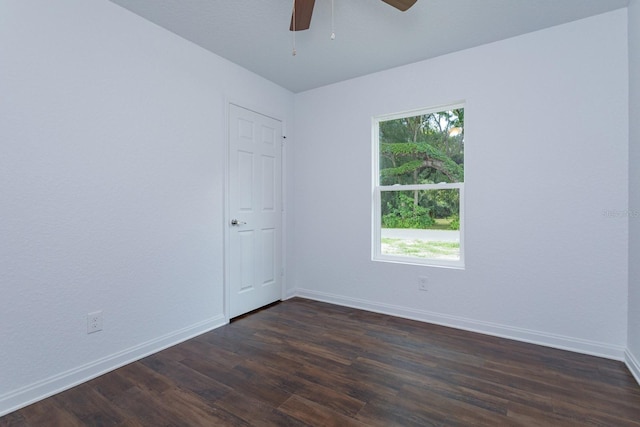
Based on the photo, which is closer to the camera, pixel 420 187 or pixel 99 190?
pixel 99 190

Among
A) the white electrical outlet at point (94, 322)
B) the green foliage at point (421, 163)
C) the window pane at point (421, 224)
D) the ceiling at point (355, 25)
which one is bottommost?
the white electrical outlet at point (94, 322)

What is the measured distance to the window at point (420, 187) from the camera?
296 centimetres

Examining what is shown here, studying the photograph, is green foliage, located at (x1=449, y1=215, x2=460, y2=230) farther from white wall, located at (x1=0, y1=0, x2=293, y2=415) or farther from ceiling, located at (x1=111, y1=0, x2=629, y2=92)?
white wall, located at (x1=0, y1=0, x2=293, y2=415)

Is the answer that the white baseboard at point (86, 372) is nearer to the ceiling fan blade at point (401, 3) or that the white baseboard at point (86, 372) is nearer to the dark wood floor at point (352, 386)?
the dark wood floor at point (352, 386)

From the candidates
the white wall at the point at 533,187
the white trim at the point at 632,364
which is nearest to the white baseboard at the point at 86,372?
the white wall at the point at 533,187

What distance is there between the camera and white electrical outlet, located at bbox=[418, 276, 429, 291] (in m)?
2.99

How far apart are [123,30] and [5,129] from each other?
3.41 feet

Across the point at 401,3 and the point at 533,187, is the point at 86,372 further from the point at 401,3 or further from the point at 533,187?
the point at 533,187

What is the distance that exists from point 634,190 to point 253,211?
10.1 ft

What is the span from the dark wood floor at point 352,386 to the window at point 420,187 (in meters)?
0.86

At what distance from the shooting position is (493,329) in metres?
2.68

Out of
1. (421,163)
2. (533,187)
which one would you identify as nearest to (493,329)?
(533,187)

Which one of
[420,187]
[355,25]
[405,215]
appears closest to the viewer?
[355,25]

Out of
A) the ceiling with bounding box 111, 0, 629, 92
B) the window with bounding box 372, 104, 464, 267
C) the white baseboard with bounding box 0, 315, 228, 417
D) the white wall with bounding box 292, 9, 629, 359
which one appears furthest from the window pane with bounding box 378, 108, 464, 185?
the white baseboard with bounding box 0, 315, 228, 417
